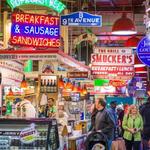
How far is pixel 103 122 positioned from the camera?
13.2 metres

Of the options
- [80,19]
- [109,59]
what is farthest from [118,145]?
[109,59]

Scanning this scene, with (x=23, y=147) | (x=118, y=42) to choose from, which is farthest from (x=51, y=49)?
(x=118, y=42)

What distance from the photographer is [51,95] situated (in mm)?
16797

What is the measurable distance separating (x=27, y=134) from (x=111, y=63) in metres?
12.3

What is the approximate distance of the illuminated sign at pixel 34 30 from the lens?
40.1ft

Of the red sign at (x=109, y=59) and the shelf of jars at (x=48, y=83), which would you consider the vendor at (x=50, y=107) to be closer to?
the shelf of jars at (x=48, y=83)

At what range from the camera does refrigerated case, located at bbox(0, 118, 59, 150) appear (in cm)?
729

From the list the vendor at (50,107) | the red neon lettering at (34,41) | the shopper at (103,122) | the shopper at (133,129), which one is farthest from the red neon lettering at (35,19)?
the vendor at (50,107)

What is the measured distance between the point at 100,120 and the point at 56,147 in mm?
5520

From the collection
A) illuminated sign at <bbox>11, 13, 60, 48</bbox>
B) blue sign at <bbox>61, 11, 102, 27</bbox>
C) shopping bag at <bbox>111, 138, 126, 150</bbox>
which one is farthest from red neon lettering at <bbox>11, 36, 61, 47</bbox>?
shopping bag at <bbox>111, 138, 126, 150</bbox>

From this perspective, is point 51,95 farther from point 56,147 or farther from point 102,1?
point 56,147

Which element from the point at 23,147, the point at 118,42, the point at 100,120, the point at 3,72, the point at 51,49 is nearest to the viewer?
the point at 23,147

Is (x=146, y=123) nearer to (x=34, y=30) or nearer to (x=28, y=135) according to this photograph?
(x=34, y=30)

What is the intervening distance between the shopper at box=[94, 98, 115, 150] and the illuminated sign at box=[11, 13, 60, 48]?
1986mm
